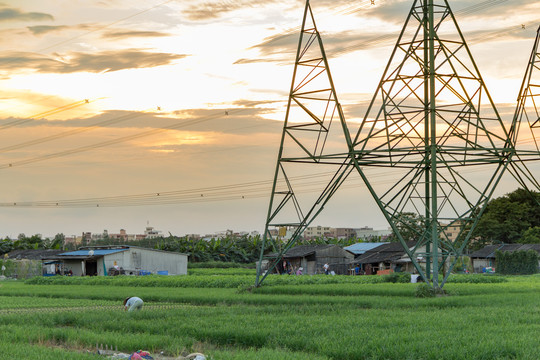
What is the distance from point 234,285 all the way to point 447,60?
20365mm

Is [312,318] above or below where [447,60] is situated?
below

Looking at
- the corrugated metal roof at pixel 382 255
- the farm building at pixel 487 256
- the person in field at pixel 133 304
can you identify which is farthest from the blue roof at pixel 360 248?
the person in field at pixel 133 304

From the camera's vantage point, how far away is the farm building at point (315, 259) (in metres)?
70.9

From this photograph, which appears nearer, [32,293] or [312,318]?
[312,318]

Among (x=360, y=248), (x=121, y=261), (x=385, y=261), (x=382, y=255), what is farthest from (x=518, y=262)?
(x=121, y=261)

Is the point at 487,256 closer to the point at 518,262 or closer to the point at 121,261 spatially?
the point at 518,262

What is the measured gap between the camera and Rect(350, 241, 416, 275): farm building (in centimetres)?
6719

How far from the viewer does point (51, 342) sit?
1920cm

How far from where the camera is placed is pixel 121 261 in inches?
2579

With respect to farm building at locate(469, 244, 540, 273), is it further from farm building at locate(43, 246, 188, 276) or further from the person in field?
the person in field

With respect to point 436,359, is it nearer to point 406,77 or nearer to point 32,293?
point 406,77

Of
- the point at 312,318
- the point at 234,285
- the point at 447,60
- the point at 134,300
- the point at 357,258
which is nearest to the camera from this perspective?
the point at 312,318

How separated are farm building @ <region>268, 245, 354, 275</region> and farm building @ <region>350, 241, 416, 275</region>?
175 cm

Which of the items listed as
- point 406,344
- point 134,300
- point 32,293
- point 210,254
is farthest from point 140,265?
point 406,344
